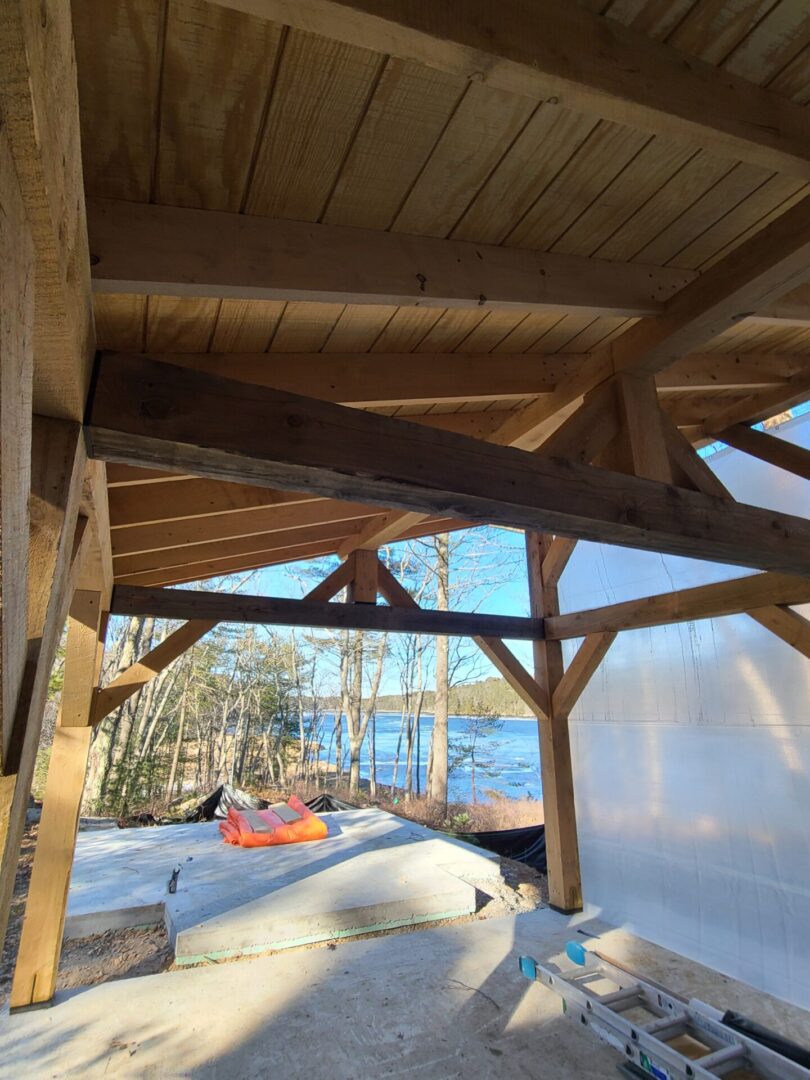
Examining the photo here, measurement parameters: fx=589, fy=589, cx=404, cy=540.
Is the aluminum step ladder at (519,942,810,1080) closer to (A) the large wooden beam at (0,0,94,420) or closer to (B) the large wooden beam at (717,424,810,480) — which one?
(B) the large wooden beam at (717,424,810,480)

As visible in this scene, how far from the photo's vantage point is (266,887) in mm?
4375

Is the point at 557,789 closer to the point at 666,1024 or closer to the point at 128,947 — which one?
the point at 666,1024

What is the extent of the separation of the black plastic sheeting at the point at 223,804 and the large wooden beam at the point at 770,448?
6550mm

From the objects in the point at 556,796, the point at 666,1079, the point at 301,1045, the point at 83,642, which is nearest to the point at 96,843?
the point at 83,642

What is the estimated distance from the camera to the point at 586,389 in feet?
7.22

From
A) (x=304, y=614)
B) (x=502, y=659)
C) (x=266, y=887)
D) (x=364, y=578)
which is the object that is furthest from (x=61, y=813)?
(x=502, y=659)

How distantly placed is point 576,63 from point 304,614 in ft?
11.2

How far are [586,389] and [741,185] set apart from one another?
813 millimetres

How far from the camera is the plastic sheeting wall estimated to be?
330 cm

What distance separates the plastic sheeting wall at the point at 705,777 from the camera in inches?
130

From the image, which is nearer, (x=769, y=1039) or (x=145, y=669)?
(x=769, y=1039)

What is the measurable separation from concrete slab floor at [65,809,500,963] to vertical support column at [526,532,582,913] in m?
0.69

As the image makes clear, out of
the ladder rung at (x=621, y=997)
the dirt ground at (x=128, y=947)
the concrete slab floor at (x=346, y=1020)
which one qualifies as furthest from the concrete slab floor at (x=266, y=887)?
the ladder rung at (x=621, y=997)

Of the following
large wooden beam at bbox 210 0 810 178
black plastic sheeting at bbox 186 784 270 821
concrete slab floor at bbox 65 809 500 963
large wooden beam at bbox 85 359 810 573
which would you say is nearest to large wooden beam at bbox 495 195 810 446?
large wooden beam at bbox 210 0 810 178
